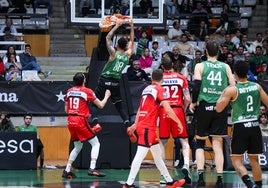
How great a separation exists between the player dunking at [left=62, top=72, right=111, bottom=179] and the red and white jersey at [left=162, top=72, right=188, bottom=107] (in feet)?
5.72

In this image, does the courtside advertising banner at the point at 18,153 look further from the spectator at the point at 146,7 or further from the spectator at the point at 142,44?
the spectator at the point at 142,44

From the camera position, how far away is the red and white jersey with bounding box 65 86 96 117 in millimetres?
18594

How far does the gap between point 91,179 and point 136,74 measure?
6.85 meters

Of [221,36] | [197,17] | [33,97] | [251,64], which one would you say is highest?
[197,17]

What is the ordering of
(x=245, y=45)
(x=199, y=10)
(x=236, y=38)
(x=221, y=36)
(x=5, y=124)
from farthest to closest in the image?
(x=199, y=10) < (x=221, y=36) < (x=236, y=38) < (x=245, y=45) < (x=5, y=124)

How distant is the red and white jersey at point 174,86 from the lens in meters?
17.5

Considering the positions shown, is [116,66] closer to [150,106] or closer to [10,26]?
[150,106]

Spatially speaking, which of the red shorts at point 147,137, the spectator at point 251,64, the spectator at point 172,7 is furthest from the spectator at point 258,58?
the red shorts at point 147,137

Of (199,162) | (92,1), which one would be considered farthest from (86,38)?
(199,162)

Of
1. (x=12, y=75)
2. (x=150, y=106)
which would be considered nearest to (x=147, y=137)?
(x=150, y=106)

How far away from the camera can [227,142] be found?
2134 cm

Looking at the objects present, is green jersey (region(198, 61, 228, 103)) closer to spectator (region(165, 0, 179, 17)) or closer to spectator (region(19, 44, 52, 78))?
spectator (region(19, 44, 52, 78))

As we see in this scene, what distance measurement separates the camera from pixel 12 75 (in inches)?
1012

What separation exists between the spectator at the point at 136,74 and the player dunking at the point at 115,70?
4028 mm
